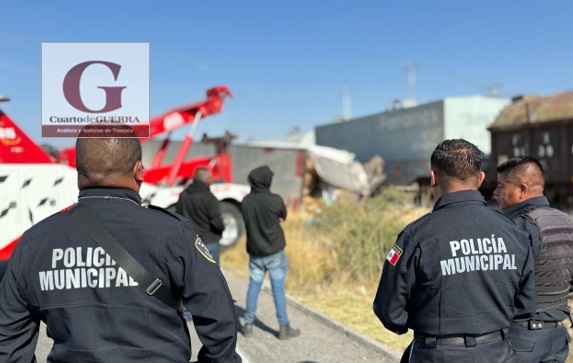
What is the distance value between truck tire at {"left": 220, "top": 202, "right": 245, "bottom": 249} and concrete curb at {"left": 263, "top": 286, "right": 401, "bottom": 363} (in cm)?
330

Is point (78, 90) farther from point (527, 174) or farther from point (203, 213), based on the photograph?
point (527, 174)

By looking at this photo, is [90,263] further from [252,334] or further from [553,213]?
[252,334]

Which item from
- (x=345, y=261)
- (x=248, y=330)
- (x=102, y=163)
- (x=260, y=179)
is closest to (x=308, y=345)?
(x=248, y=330)

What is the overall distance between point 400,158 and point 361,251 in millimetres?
13003

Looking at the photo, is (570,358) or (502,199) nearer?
(502,199)

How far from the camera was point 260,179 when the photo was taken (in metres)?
5.18

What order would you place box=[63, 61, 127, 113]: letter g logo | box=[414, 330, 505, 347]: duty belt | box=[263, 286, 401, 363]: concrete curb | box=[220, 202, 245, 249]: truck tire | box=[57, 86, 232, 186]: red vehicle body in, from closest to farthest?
box=[414, 330, 505, 347]: duty belt < box=[63, 61, 127, 113]: letter g logo < box=[263, 286, 401, 363]: concrete curb < box=[220, 202, 245, 249]: truck tire < box=[57, 86, 232, 186]: red vehicle body

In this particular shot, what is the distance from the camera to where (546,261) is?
2689 millimetres

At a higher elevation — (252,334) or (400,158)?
(400,158)

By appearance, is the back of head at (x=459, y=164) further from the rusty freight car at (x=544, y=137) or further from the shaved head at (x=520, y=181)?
the rusty freight car at (x=544, y=137)

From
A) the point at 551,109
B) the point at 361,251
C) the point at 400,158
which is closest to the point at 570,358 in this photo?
the point at 361,251

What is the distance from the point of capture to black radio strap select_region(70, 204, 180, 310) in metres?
1.71

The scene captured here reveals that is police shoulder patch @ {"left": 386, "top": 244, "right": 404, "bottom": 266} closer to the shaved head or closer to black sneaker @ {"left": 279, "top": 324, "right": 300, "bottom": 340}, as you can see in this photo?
the shaved head

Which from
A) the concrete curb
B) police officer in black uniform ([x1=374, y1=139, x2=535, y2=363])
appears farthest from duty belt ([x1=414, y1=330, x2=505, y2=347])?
the concrete curb
